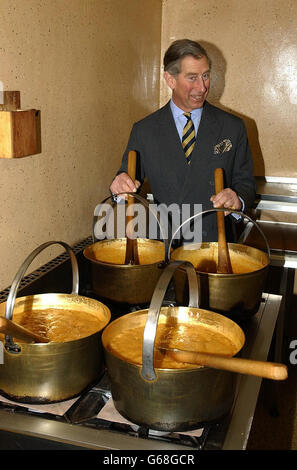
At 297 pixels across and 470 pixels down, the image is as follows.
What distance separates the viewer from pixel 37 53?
74.3 inches

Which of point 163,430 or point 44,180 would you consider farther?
point 44,180

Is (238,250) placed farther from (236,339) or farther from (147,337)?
(147,337)

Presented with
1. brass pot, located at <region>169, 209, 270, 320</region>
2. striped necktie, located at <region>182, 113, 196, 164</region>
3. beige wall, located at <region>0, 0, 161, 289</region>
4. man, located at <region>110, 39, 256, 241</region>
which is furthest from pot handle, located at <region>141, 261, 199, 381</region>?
striped necktie, located at <region>182, 113, 196, 164</region>

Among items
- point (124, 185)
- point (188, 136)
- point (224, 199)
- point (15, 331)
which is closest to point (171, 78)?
point (188, 136)

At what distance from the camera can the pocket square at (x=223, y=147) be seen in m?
2.56

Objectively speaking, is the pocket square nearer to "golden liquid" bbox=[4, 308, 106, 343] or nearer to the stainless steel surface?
the stainless steel surface

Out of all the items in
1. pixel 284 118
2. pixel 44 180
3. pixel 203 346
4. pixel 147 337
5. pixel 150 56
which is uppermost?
pixel 150 56

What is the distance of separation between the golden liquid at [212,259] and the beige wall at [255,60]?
7.07ft

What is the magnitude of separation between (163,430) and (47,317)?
497 mm

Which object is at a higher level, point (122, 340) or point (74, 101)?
point (74, 101)

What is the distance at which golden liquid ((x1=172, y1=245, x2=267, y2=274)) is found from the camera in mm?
1841

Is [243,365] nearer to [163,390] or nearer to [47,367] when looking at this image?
[163,390]

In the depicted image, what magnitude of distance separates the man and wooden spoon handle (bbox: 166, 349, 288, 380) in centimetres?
150

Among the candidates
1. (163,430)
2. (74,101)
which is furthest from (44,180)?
(163,430)
